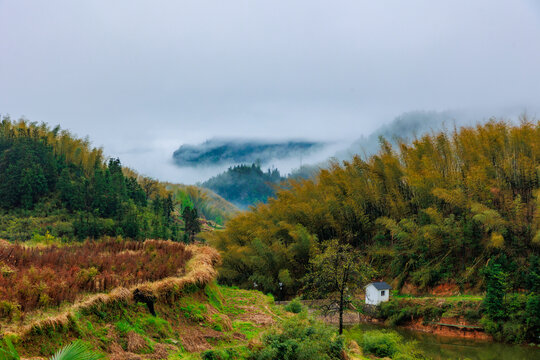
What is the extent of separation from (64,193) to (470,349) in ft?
98.8

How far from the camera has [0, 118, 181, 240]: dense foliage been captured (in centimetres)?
3020

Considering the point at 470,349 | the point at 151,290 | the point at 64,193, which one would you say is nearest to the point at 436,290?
the point at 470,349

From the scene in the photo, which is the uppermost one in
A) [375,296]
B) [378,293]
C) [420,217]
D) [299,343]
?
[420,217]

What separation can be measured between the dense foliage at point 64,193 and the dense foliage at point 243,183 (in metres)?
132

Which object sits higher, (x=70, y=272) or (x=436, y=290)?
(x=70, y=272)

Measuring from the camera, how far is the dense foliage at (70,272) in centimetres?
482

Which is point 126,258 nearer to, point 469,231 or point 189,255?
point 189,255

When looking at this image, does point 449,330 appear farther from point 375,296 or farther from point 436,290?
point 375,296

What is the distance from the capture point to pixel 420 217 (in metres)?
22.9

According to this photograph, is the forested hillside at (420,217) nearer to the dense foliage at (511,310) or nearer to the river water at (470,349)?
the dense foliage at (511,310)

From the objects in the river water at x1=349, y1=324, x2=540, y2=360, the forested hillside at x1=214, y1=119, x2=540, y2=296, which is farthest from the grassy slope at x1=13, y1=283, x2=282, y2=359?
the forested hillside at x1=214, y1=119, x2=540, y2=296

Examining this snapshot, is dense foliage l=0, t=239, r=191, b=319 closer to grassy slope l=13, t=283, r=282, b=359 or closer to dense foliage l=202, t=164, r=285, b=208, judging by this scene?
grassy slope l=13, t=283, r=282, b=359

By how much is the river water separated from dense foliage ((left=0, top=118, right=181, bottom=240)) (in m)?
21.9

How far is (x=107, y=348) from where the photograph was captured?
16.0 feet
